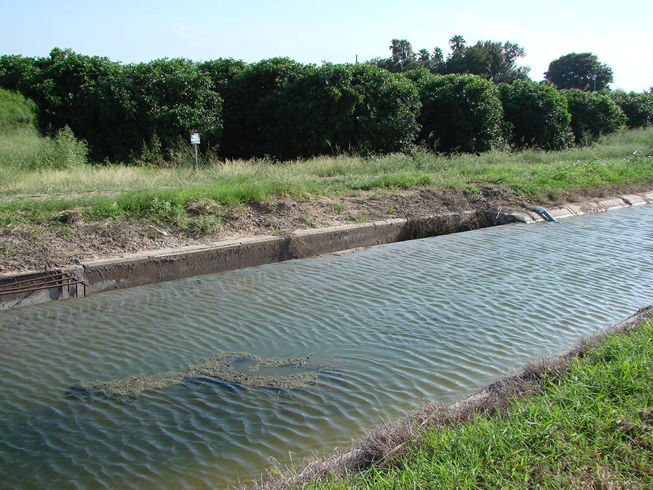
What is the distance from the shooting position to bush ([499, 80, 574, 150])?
65.2 feet

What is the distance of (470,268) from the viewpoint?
7543mm

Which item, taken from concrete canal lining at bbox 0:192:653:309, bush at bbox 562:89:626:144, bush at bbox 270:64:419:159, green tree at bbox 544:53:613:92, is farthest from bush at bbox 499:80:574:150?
green tree at bbox 544:53:613:92

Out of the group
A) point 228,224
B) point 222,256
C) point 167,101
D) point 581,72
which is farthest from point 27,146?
point 581,72

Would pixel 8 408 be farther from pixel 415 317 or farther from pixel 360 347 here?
pixel 415 317

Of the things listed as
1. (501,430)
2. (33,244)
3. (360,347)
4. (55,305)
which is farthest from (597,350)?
(33,244)

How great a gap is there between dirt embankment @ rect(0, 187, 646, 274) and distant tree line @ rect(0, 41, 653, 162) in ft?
16.2

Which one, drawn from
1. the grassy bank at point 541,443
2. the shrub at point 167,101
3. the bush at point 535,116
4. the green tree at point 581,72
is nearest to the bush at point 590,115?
the bush at point 535,116

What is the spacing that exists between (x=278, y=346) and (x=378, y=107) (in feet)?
38.9

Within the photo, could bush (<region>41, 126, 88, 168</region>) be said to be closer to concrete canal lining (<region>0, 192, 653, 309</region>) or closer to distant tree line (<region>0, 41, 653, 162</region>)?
distant tree line (<region>0, 41, 653, 162</region>)

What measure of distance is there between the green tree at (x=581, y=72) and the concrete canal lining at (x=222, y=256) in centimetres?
6812

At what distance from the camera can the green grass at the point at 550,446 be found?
2572 mm

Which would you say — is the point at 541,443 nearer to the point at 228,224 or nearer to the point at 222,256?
the point at 222,256

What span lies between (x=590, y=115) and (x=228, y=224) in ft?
68.6

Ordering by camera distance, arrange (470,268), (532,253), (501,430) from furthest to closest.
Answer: (532,253), (470,268), (501,430)
